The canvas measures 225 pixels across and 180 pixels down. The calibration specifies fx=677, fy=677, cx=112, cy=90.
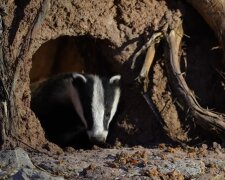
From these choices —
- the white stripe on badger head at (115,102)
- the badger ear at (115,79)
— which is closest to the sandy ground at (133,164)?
the white stripe on badger head at (115,102)

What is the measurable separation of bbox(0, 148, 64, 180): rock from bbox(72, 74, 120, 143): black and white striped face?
115 cm

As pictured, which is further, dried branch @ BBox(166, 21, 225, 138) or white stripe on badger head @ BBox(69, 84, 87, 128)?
white stripe on badger head @ BBox(69, 84, 87, 128)

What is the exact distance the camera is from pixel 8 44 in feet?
17.1

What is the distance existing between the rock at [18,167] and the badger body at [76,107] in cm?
116

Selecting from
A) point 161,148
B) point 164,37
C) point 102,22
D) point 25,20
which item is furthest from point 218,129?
point 25,20

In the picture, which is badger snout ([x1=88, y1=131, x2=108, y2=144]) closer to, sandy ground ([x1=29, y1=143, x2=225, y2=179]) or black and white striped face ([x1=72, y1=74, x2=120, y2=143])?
black and white striped face ([x1=72, y1=74, x2=120, y2=143])

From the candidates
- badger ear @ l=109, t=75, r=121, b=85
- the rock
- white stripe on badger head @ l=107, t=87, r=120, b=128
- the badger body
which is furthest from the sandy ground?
badger ear @ l=109, t=75, r=121, b=85

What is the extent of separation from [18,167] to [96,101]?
1.47m

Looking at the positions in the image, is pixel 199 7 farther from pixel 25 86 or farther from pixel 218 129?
pixel 25 86

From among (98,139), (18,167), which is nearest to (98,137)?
(98,139)

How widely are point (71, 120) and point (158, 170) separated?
1.81 meters

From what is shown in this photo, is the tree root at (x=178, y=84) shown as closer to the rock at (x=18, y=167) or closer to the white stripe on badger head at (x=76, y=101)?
the white stripe on badger head at (x=76, y=101)

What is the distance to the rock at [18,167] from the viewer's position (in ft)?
14.2

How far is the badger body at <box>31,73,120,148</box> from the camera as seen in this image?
569 cm
